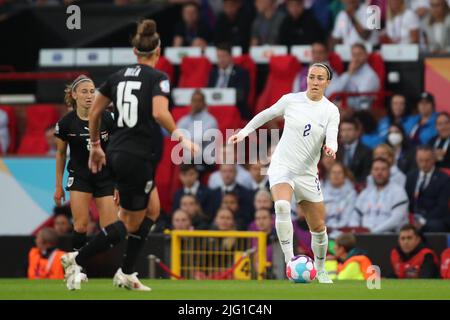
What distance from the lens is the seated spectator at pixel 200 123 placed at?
20375 mm

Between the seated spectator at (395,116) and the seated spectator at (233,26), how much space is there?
3.93 m

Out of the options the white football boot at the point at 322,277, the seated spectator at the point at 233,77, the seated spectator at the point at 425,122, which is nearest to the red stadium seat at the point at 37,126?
the seated spectator at the point at 233,77

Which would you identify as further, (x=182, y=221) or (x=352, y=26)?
(x=352, y=26)

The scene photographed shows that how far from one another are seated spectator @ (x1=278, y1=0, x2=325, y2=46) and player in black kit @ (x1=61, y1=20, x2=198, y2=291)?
405 inches

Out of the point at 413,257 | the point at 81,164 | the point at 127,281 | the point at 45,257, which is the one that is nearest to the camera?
the point at 127,281

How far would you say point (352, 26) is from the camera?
2175cm

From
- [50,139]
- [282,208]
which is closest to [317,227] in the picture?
[282,208]

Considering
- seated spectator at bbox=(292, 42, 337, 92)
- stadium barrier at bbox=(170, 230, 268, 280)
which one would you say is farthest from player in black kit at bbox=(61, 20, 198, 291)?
seated spectator at bbox=(292, 42, 337, 92)

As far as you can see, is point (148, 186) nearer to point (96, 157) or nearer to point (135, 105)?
point (96, 157)

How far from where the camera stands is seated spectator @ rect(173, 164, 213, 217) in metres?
19.5

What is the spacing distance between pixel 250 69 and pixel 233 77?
1.48 feet

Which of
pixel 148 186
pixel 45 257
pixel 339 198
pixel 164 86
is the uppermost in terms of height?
pixel 164 86

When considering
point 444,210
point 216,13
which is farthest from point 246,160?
point 216,13

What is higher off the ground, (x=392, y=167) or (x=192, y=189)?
(x=392, y=167)
